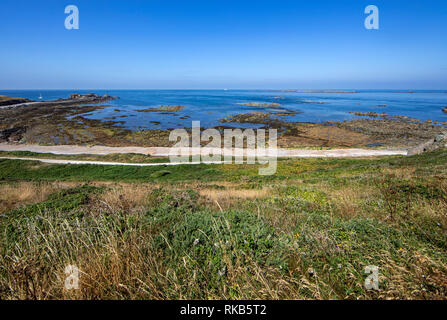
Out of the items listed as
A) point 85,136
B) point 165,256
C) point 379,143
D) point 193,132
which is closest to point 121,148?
point 85,136

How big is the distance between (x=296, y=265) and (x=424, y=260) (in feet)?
4.63

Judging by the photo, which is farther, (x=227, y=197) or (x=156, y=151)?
(x=156, y=151)

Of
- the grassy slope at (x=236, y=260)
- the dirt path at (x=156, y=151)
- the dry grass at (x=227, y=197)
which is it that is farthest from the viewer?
the dirt path at (x=156, y=151)

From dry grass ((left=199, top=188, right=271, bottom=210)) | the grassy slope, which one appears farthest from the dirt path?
the grassy slope

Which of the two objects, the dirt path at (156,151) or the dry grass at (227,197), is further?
the dirt path at (156,151)

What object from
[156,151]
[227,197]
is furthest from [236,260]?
[156,151]

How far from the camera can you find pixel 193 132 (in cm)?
4891

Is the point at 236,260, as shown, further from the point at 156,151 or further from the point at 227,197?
the point at 156,151

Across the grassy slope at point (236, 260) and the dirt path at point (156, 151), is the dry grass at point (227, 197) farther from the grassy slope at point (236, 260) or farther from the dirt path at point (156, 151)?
the dirt path at point (156, 151)

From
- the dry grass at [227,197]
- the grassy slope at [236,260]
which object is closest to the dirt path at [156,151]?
the dry grass at [227,197]

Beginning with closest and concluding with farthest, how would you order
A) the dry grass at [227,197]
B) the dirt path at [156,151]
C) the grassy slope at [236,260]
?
the grassy slope at [236,260]
the dry grass at [227,197]
the dirt path at [156,151]

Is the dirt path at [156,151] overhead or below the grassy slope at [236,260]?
below

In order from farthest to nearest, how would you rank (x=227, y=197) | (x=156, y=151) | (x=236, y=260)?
(x=156, y=151) → (x=227, y=197) → (x=236, y=260)
